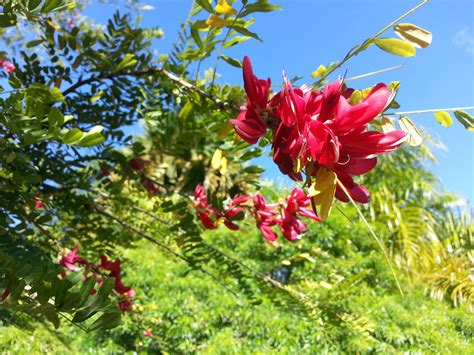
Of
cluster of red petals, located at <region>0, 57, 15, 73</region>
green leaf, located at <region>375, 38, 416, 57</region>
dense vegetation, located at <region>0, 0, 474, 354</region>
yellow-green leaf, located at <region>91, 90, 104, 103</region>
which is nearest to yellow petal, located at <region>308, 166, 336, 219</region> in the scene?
dense vegetation, located at <region>0, 0, 474, 354</region>

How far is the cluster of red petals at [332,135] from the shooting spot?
329mm

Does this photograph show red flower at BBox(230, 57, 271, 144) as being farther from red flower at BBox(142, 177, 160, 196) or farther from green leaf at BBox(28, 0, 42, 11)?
red flower at BBox(142, 177, 160, 196)

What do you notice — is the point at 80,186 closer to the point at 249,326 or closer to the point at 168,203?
the point at 168,203

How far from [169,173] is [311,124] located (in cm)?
599

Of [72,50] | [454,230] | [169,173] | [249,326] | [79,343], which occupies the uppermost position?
[454,230]

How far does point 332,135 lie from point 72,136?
1.09 ft

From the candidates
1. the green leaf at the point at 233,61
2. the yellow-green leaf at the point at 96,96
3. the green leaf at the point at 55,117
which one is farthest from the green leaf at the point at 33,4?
the yellow-green leaf at the point at 96,96

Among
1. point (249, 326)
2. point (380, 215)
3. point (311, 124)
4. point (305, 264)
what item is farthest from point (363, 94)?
point (380, 215)

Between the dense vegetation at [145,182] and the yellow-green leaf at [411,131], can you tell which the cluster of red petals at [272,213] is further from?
the yellow-green leaf at [411,131]

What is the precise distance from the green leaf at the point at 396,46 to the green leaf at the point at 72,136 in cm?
34

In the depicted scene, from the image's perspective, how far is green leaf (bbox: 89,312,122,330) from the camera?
0.42 metres

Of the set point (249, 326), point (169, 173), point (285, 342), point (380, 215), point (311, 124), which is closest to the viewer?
point (311, 124)

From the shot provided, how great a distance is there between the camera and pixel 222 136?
20.6 inches

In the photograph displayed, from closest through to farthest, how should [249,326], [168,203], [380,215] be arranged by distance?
[168,203]
[249,326]
[380,215]
